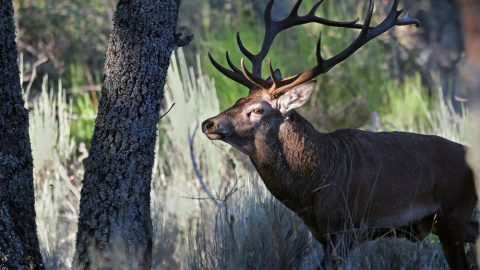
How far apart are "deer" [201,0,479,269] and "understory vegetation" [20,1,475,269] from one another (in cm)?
12

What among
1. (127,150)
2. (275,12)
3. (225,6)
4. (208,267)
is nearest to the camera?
(127,150)

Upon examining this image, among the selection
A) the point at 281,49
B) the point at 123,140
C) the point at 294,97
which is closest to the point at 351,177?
the point at 294,97

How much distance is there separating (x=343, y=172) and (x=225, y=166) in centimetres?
272

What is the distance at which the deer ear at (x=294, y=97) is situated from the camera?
3.10m

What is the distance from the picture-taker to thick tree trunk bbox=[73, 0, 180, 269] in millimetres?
2850

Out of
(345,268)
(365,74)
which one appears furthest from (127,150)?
(365,74)

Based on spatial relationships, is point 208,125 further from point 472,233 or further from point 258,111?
point 472,233

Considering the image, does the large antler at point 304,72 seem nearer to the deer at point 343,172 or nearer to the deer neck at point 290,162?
the deer at point 343,172

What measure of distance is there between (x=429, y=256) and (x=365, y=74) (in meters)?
4.64

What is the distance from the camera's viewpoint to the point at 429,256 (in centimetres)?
317

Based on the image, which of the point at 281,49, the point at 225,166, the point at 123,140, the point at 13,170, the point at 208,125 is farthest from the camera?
the point at 281,49

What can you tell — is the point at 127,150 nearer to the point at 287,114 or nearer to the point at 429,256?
the point at 287,114

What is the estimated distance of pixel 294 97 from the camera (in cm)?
311

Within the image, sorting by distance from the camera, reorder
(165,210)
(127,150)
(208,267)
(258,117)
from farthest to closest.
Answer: (165,210) < (208,267) < (258,117) < (127,150)
